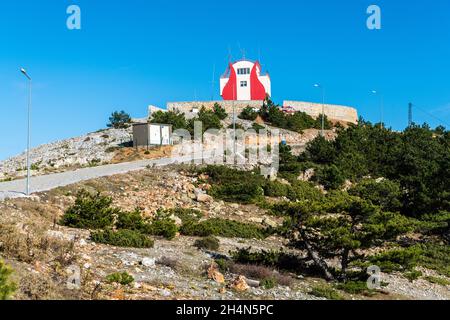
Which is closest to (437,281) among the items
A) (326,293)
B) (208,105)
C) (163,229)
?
(326,293)

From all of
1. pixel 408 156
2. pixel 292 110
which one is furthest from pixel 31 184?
pixel 292 110

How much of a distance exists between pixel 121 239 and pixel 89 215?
287 cm

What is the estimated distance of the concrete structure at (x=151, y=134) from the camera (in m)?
40.7

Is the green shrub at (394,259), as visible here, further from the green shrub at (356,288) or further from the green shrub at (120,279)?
the green shrub at (120,279)

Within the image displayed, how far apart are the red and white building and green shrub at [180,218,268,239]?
50.7m

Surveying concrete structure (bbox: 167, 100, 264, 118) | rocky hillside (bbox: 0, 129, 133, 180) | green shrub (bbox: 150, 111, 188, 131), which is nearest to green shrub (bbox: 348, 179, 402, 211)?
rocky hillside (bbox: 0, 129, 133, 180)

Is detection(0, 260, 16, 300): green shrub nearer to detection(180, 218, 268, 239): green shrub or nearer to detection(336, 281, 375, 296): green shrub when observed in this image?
detection(336, 281, 375, 296): green shrub

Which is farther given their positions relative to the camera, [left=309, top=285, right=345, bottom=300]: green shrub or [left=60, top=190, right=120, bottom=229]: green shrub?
[left=60, top=190, right=120, bottom=229]: green shrub

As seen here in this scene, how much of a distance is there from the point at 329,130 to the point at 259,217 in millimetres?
38531

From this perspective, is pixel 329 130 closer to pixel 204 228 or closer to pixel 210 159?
pixel 210 159

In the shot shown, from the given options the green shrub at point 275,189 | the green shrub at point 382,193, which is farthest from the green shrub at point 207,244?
the green shrub at point 382,193

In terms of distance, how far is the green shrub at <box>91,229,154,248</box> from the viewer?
567 inches
